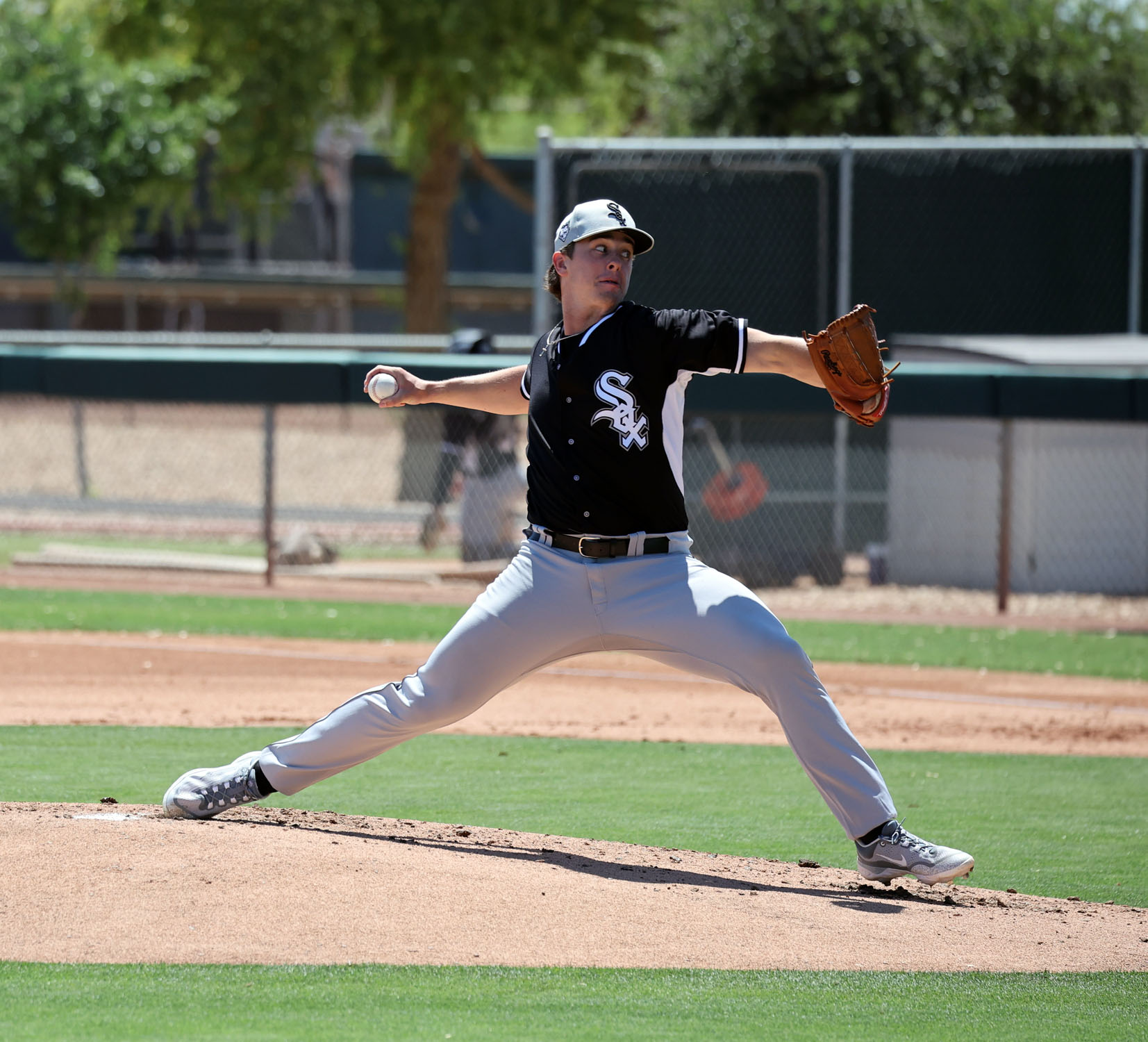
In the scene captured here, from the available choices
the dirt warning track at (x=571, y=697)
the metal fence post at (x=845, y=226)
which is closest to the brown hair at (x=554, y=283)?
the dirt warning track at (x=571, y=697)

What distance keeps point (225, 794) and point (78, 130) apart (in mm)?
20161

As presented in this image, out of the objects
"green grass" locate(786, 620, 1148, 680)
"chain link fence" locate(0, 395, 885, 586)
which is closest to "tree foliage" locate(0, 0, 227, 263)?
"chain link fence" locate(0, 395, 885, 586)

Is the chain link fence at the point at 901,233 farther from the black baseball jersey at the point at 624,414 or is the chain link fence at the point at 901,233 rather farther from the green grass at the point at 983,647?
the black baseball jersey at the point at 624,414

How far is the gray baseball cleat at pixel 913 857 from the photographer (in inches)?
184

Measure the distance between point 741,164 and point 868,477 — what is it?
9.83 ft

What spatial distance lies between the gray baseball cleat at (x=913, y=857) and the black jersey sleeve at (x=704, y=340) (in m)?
1.41

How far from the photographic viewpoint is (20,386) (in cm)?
1391

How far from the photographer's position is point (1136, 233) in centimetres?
1425

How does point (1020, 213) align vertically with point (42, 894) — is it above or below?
above

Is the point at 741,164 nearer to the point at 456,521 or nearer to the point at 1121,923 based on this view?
the point at 456,521

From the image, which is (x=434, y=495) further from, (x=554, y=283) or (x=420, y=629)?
(x=554, y=283)

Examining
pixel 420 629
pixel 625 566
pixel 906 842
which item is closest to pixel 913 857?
pixel 906 842

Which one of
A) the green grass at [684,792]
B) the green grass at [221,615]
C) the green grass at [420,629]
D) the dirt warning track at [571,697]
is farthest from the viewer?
the green grass at [221,615]

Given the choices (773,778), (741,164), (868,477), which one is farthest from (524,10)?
(773,778)
